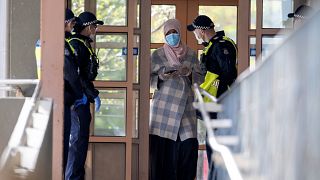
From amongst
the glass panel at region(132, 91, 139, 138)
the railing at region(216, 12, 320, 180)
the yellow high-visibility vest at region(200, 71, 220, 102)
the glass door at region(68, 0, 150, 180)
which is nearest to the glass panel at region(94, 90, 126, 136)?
the glass door at region(68, 0, 150, 180)

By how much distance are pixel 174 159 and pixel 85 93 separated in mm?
1163

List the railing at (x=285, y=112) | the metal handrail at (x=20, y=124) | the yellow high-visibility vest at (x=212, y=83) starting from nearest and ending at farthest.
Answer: the railing at (x=285, y=112) < the metal handrail at (x=20, y=124) < the yellow high-visibility vest at (x=212, y=83)

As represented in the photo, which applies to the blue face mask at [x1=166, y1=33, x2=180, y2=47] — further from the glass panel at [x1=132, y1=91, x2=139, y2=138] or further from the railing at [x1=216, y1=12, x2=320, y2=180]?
the railing at [x1=216, y1=12, x2=320, y2=180]

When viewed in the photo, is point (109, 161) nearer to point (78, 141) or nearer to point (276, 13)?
point (78, 141)

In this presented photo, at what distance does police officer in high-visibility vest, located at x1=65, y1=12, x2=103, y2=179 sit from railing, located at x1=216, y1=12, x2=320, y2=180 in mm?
3277

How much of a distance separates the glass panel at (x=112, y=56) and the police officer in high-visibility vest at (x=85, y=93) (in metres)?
0.62

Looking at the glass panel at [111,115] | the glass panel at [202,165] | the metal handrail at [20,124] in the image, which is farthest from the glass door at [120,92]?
the metal handrail at [20,124]

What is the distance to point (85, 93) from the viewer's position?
6570mm

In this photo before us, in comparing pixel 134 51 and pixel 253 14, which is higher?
pixel 253 14

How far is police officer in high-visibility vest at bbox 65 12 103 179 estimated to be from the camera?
6.54m

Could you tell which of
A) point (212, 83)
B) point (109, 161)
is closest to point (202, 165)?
point (109, 161)

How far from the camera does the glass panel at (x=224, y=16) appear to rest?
29.2 ft

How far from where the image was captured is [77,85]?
20.5ft

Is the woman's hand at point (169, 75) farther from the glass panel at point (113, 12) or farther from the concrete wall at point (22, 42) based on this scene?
the concrete wall at point (22, 42)
